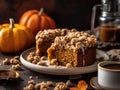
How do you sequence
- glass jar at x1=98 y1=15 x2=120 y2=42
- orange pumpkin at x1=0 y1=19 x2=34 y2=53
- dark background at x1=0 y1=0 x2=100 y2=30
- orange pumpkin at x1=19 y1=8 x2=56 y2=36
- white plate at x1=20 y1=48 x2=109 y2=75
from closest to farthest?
white plate at x1=20 y1=48 x2=109 y2=75 → orange pumpkin at x1=0 y1=19 x2=34 y2=53 → glass jar at x1=98 y1=15 x2=120 y2=42 → orange pumpkin at x1=19 y1=8 x2=56 y2=36 → dark background at x1=0 y1=0 x2=100 y2=30

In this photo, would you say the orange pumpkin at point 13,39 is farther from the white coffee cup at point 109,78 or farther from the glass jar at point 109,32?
the white coffee cup at point 109,78

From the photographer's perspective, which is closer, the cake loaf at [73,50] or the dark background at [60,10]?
the cake loaf at [73,50]

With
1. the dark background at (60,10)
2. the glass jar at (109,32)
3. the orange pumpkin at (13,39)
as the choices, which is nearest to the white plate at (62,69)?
the orange pumpkin at (13,39)

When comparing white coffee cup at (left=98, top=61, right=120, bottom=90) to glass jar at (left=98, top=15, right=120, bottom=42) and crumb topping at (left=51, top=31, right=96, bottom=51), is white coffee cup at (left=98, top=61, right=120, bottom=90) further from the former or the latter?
glass jar at (left=98, top=15, right=120, bottom=42)

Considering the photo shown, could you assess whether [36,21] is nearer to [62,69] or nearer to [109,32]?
[109,32]

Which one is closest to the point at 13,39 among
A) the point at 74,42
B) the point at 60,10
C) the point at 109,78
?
the point at 74,42

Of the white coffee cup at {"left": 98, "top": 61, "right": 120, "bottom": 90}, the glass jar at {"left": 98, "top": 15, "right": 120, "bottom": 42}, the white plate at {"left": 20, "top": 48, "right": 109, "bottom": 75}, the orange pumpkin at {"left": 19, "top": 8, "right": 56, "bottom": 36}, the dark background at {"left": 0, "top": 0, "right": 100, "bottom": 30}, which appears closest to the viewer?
the white coffee cup at {"left": 98, "top": 61, "right": 120, "bottom": 90}

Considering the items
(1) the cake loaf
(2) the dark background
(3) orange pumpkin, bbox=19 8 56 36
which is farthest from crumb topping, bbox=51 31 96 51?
(2) the dark background

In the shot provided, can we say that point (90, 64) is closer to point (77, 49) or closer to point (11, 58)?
point (77, 49)
